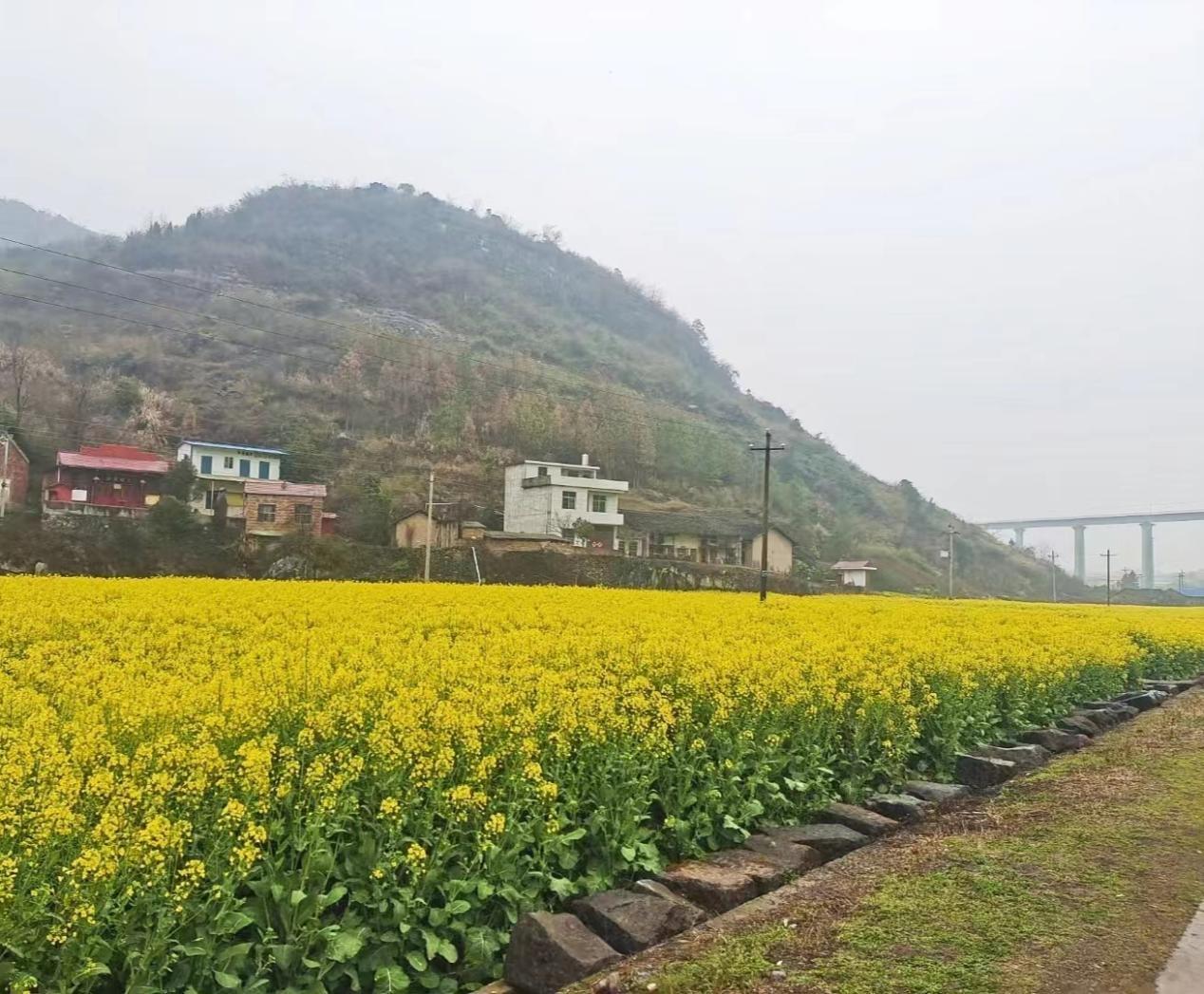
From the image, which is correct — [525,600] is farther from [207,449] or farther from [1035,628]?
[207,449]

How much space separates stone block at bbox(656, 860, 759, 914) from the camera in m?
4.60

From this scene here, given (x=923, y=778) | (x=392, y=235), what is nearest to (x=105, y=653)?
(x=923, y=778)

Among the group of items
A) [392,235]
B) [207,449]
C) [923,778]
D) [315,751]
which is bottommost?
[923,778]

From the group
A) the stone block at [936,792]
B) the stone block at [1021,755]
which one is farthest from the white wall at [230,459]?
the stone block at [936,792]

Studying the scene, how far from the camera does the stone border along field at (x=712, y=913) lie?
3592 millimetres

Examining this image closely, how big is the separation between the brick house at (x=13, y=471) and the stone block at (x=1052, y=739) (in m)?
42.3

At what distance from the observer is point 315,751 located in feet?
15.4

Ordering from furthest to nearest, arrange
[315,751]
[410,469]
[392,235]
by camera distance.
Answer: [392,235]
[410,469]
[315,751]

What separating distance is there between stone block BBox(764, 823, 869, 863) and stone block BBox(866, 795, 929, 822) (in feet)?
2.19

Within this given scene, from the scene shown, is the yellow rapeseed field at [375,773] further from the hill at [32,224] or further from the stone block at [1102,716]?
the hill at [32,224]

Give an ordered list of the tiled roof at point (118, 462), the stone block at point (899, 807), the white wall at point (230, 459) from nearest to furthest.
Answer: the stone block at point (899, 807)
the tiled roof at point (118, 462)
the white wall at point (230, 459)

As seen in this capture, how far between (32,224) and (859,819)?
643ft

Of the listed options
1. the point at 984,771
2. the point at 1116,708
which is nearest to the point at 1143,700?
the point at 1116,708

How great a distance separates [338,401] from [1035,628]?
61.1 metres
